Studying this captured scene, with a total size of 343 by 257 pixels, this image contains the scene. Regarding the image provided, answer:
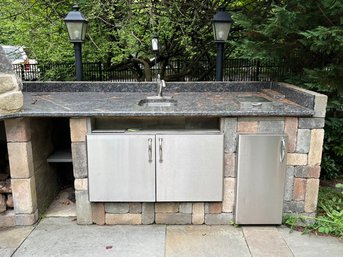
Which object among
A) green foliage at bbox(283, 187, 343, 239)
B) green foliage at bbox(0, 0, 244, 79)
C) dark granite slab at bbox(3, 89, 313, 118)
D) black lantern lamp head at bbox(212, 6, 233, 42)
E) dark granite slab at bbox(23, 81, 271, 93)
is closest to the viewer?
dark granite slab at bbox(3, 89, 313, 118)

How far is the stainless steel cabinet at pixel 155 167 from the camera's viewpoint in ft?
8.32

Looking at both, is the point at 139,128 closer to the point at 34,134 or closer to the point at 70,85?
the point at 34,134

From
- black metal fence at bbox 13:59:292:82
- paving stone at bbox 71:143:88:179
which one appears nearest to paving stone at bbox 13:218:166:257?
paving stone at bbox 71:143:88:179

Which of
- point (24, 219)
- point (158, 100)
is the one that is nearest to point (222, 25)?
point (158, 100)

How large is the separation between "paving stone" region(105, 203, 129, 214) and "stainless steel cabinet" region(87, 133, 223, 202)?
0.31ft

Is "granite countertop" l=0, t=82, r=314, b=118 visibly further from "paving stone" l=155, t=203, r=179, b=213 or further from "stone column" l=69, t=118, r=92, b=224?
"paving stone" l=155, t=203, r=179, b=213

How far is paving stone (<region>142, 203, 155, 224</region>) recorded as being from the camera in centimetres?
272

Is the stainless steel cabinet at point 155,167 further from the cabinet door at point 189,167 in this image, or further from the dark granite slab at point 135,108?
the dark granite slab at point 135,108

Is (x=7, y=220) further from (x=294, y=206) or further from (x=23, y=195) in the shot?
(x=294, y=206)

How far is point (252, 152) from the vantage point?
253cm

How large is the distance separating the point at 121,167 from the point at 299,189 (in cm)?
145

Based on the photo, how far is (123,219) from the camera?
2.73 metres

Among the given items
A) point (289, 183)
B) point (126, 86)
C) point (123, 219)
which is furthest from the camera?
point (126, 86)

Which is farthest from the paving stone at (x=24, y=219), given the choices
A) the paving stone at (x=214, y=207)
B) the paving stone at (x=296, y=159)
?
the paving stone at (x=296, y=159)
